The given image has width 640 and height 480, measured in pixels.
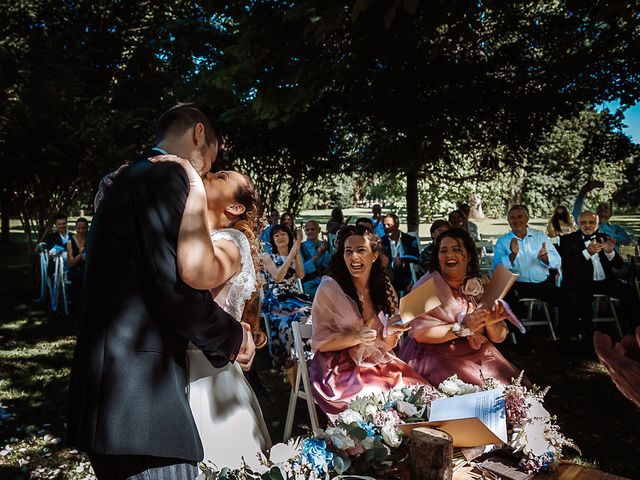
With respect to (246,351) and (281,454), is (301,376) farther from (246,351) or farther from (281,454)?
(281,454)

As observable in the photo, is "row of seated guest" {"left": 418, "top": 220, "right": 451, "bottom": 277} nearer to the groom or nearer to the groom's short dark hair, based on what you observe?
the groom's short dark hair

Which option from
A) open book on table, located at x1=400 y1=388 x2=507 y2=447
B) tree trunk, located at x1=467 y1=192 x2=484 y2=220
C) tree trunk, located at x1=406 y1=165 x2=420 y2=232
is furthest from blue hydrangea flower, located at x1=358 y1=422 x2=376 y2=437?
tree trunk, located at x1=467 y1=192 x2=484 y2=220

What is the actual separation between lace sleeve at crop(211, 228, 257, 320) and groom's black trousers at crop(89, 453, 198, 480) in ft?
2.04

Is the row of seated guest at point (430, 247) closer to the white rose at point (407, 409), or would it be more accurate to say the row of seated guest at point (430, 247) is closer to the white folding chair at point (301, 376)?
the white folding chair at point (301, 376)

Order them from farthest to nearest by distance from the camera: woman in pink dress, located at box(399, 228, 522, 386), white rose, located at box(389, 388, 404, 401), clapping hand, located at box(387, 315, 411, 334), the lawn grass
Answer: the lawn grass < woman in pink dress, located at box(399, 228, 522, 386) < clapping hand, located at box(387, 315, 411, 334) < white rose, located at box(389, 388, 404, 401)

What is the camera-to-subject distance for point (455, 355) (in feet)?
11.1

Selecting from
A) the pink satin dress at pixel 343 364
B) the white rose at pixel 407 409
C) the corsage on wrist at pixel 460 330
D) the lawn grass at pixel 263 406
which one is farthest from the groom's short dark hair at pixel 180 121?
the lawn grass at pixel 263 406

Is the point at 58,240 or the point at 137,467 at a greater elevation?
the point at 58,240

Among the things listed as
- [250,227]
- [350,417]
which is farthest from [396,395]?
[250,227]

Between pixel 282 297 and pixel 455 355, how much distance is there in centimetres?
299

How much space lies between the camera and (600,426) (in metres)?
4.18

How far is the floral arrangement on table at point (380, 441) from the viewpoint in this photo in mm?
1595

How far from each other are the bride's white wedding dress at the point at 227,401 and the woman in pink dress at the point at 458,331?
63.2 inches

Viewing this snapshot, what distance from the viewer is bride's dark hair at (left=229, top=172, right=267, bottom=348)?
2.05m
